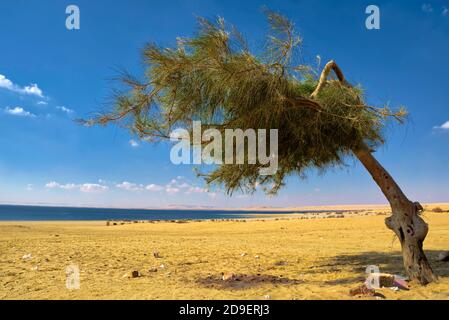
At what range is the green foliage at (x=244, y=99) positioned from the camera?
9.28 m

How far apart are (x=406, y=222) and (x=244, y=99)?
4.96m

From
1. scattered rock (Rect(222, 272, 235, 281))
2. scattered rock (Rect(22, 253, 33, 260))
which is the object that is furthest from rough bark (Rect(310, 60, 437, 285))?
scattered rock (Rect(22, 253, 33, 260))

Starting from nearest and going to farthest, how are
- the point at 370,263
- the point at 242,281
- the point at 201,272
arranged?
the point at 242,281 → the point at 201,272 → the point at 370,263

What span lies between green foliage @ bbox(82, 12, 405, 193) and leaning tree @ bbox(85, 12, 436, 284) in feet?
0.07

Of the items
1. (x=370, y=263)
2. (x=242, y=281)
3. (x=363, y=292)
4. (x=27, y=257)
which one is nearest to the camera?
(x=363, y=292)

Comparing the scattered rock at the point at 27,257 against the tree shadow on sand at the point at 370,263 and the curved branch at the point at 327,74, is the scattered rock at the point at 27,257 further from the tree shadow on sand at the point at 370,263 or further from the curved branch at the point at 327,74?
the curved branch at the point at 327,74

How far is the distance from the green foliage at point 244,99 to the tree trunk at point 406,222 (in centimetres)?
76

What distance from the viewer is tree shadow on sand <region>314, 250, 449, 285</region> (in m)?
10.7

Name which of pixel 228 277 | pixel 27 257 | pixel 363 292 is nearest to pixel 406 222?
pixel 363 292

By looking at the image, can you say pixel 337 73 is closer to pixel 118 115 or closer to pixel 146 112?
pixel 146 112

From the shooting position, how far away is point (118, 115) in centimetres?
1045

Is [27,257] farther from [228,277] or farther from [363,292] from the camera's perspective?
[363,292]

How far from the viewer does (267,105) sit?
368 inches
